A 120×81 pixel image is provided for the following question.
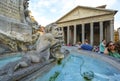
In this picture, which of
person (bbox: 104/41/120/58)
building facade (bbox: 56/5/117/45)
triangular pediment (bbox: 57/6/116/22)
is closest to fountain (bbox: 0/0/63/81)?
person (bbox: 104/41/120/58)

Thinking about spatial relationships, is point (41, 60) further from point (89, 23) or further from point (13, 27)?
point (89, 23)

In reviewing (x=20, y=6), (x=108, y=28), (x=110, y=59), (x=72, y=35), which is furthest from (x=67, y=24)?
(x=110, y=59)

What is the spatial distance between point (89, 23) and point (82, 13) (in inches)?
132

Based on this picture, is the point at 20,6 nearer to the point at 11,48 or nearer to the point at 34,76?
the point at 11,48

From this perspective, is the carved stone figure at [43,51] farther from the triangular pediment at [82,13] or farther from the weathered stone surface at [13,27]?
the triangular pediment at [82,13]

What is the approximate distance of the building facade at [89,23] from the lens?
3930cm

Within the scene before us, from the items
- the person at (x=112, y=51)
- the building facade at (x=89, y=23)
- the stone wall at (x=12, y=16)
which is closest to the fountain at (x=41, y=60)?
the stone wall at (x=12, y=16)

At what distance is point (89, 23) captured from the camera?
43.8 m

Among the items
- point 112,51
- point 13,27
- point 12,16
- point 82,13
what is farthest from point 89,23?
point 112,51

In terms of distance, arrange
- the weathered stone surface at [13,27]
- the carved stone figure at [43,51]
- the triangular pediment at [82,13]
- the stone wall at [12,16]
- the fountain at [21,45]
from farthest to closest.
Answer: the triangular pediment at [82,13] → the stone wall at [12,16] → the weathered stone surface at [13,27] → the carved stone figure at [43,51] → the fountain at [21,45]

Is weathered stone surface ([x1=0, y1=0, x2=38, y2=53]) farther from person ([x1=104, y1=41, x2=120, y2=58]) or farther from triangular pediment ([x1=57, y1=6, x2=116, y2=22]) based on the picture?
triangular pediment ([x1=57, y1=6, x2=116, y2=22])

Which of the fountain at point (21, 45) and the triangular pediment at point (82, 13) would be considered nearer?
the fountain at point (21, 45)

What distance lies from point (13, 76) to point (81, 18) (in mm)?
43295

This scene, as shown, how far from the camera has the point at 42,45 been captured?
14.5 ft
